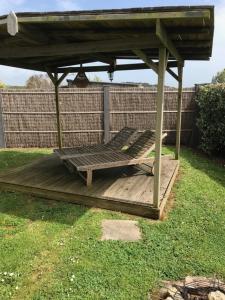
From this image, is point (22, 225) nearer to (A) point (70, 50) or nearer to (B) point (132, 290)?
(B) point (132, 290)

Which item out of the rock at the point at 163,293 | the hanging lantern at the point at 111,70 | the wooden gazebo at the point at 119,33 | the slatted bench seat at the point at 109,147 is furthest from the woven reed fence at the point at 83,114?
the rock at the point at 163,293

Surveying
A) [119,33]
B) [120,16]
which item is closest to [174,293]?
[120,16]

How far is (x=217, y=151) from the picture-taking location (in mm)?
9469

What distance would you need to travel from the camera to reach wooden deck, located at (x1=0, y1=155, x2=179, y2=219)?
5.01 metres

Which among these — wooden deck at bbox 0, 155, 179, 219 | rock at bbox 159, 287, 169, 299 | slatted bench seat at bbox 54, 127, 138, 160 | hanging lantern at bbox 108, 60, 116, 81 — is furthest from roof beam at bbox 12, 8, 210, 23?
hanging lantern at bbox 108, 60, 116, 81

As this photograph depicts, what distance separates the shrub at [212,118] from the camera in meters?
8.68

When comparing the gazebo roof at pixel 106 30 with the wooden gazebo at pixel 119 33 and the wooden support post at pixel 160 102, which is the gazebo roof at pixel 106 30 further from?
the wooden support post at pixel 160 102

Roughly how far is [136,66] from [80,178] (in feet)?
10.8

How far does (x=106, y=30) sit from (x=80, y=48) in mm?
577

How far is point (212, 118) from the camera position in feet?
29.9

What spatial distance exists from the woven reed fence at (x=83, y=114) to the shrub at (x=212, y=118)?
3.35 ft

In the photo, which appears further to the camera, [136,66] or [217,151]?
[217,151]

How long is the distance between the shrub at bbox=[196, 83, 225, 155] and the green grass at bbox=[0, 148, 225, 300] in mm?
3740

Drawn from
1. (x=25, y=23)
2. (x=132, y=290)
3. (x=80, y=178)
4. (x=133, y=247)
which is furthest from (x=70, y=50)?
(x=132, y=290)
